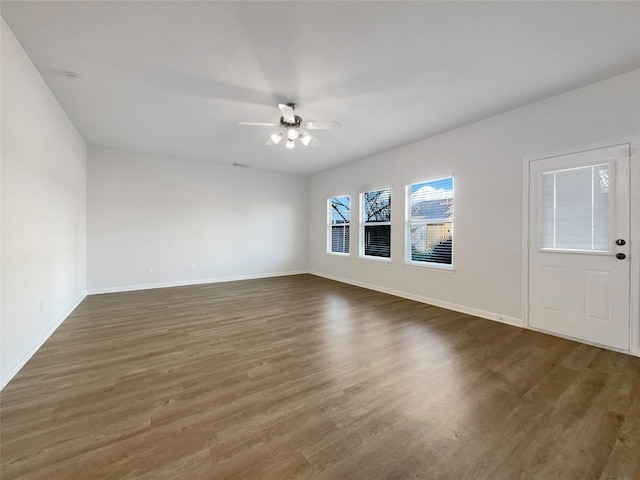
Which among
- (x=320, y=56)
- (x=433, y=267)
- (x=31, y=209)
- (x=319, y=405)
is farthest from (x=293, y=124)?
(x=433, y=267)

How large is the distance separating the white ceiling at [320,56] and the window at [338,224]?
2906 millimetres

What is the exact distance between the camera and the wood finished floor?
4.39 ft

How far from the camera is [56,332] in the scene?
9.88 ft

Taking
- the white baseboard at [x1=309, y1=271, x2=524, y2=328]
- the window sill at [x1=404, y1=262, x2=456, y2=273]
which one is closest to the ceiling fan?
the window sill at [x1=404, y1=262, x2=456, y2=273]

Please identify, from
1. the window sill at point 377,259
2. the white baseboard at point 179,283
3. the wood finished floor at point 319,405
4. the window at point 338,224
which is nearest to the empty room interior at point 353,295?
the wood finished floor at point 319,405

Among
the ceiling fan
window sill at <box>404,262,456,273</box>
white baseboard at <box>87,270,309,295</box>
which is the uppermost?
the ceiling fan

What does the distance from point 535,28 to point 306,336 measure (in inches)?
137

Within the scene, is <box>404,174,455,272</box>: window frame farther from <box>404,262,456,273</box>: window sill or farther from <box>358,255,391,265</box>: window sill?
<box>358,255,391,265</box>: window sill

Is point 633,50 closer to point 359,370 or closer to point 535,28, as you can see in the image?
point 535,28

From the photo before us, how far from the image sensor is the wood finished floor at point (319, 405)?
1338mm

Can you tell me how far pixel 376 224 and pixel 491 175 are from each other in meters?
2.34

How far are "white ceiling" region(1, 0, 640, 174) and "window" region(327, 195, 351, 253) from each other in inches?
114

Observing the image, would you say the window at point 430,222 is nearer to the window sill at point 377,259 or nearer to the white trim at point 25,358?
the window sill at point 377,259

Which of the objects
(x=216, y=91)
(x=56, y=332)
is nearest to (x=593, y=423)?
(x=216, y=91)
